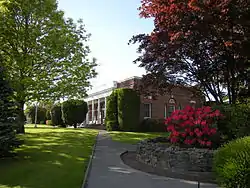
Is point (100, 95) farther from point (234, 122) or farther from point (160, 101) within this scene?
point (234, 122)

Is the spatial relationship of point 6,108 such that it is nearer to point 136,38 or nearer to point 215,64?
point 136,38

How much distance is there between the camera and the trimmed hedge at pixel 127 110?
24.4m

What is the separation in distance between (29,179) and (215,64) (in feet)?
31.6

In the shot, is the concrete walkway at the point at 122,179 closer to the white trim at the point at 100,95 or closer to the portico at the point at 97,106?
the white trim at the point at 100,95

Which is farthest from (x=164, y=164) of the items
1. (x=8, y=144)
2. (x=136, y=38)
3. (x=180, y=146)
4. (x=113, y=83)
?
(x=113, y=83)

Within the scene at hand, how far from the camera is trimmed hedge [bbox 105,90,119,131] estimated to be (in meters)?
24.7

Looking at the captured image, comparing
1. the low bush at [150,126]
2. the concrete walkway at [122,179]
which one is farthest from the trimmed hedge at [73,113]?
the concrete walkway at [122,179]

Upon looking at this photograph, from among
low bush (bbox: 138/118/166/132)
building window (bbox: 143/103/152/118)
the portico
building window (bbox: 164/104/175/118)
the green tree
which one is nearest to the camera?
the green tree

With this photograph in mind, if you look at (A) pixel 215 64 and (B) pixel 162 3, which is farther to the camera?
(A) pixel 215 64

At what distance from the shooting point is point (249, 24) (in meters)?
11.0

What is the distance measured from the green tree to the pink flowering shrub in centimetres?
902

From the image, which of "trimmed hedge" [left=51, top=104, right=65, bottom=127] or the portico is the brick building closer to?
the portico

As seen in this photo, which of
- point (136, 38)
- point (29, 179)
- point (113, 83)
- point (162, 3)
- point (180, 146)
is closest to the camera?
point (29, 179)

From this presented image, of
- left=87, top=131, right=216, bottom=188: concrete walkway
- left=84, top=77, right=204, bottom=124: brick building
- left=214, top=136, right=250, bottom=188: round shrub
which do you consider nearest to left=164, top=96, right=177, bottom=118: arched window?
left=84, top=77, right=204, bottom=124: brick building
